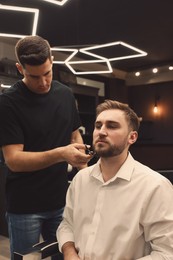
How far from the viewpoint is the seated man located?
4.17 ft

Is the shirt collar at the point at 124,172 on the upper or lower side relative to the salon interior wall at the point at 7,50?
lower

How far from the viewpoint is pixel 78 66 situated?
23.0ft

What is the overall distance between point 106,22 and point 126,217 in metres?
4.25

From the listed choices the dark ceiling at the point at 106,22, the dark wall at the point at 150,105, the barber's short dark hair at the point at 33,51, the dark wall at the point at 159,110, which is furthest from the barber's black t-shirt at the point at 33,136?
the dark wall at the point at 159,110

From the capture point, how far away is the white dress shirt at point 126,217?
1.26m

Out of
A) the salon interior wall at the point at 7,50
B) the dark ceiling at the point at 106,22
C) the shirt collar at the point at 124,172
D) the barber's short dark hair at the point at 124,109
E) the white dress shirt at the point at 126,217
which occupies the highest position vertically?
the dark ceiling at the point at 106,22

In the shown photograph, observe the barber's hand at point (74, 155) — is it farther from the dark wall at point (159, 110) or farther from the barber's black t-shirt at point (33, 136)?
the dark wall at point (159, 110)

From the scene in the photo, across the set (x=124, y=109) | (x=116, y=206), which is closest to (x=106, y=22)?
(x=124, y=109)

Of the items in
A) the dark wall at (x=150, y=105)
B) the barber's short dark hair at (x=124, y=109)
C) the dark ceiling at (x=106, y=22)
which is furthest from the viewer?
the dark wall at (x=150, y=105)

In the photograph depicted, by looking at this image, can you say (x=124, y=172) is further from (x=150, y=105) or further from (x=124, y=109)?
(x=150, y=105)

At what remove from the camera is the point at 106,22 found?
4.95 metres

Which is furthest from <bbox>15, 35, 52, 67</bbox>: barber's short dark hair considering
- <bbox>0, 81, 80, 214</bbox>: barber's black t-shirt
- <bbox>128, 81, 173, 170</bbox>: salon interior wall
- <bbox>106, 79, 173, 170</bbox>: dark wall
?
<bbox>128, 81, 173, 170</bbox>: salon interior wall

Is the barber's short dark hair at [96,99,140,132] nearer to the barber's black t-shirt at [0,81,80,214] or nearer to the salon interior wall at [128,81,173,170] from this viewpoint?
the barber's black t-shirt at [0,81,80,214]

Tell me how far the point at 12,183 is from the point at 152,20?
428cm
